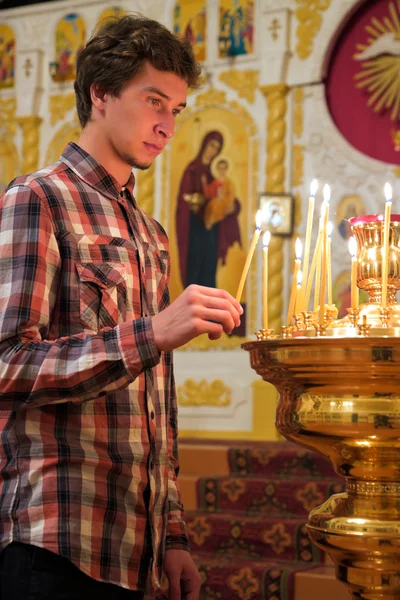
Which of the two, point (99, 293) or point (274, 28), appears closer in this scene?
point (99, 293)

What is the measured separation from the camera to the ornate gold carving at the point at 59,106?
8.70m

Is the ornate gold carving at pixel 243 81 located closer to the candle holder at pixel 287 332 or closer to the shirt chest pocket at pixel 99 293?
the shirt chest pocket at pixel 99 293

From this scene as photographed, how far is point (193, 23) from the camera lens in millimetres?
8281

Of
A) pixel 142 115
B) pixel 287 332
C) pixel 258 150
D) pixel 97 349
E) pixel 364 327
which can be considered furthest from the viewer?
pixel 258 150

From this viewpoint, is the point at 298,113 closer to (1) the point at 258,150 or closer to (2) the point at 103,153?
(1) the point at 258,150

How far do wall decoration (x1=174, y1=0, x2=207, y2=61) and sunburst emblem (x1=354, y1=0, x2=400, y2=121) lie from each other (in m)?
1.47

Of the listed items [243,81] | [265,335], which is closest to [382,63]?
[243,81]

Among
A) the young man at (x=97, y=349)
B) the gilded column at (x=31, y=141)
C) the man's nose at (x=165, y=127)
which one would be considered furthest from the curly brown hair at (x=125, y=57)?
the gilded column at (x=31, y=141)

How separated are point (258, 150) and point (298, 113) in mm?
468

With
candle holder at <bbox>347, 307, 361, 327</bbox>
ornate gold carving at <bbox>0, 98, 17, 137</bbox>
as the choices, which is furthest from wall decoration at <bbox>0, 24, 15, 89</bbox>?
candle holder at <bbox>347, 307, 361, 327</bbox>

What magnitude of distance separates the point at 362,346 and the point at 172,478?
934mm

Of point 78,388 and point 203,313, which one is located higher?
point 203,313

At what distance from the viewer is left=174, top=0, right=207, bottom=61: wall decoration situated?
8.23 meters

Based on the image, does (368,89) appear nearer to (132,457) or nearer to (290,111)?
(290,111)
